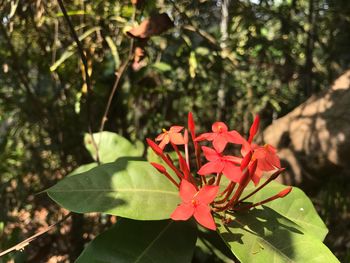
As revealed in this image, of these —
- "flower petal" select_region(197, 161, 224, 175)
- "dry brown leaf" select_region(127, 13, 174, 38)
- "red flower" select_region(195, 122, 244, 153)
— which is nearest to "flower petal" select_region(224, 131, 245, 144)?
"red flower" select_region(195, 122, 244, 153)

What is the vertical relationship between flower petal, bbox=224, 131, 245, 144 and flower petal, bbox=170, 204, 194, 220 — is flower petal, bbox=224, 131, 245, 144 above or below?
above

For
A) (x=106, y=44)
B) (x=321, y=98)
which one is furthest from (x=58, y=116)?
(x=321, y=98)


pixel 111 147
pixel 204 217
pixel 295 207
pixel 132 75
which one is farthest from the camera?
pixel 132 75

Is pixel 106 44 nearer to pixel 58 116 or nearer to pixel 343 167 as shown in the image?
pixel 58 116

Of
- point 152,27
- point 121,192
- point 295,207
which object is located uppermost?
point 152,27

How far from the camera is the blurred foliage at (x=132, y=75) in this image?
2.07 m

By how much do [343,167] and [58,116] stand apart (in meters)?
1.58

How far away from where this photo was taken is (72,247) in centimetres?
231

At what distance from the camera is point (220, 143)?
1069 millimetres

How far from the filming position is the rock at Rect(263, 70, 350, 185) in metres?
1.62

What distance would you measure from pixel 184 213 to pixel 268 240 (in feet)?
0.79

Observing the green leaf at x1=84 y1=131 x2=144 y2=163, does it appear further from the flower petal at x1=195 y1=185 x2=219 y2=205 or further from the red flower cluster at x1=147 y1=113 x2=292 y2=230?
the flower petal at x1=195 y1=185 x2=219 y2=205

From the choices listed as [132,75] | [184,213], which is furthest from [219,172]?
[132,75]

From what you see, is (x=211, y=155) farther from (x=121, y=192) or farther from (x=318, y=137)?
(x=318, y=137)
